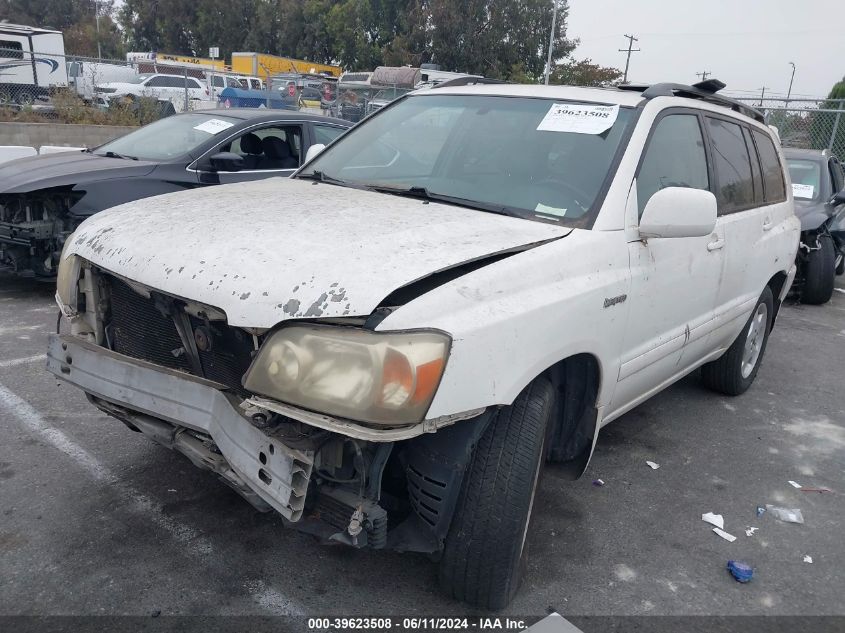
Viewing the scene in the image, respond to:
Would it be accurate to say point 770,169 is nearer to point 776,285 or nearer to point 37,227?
point 776,285

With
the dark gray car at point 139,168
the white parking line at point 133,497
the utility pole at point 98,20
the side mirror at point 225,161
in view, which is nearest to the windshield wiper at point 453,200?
the white parking line at point 133,497

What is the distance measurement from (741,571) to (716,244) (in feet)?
5.37

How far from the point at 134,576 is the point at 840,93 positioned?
100 ft

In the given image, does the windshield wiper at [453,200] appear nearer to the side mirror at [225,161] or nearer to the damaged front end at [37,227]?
the side mirror at [225,161]

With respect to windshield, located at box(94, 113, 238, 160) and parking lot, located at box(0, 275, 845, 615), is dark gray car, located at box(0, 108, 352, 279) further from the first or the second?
parking lot, located at box(0, 275, 845, 615)

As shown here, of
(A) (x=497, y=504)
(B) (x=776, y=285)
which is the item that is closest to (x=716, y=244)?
(B) (x=776, y=285)

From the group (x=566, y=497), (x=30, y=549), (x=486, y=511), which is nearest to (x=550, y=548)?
(x=566, y=497)

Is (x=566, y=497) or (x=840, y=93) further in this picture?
(x=840, y=93)

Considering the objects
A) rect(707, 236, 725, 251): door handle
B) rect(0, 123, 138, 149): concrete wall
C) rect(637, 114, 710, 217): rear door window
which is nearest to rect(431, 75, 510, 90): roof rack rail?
rect(637, 114, 710, 217): rear door window

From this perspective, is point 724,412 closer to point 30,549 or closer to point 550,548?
point 550,548

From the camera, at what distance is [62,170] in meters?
5.71

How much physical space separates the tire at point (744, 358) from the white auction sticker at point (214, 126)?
4.65 m

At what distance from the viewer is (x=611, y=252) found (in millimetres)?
2760

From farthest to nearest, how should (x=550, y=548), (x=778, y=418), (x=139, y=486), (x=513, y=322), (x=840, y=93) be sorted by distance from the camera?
(x=840, y=93), (x=778, y=418), (x=139, y=486), (x=550, y=548), (x=513, y=322)
